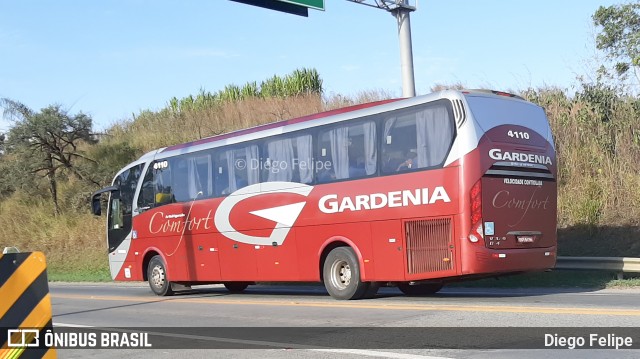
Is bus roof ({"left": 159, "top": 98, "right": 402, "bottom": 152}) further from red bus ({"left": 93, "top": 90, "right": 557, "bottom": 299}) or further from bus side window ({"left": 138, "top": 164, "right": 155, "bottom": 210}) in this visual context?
bus side window ({"left": 138, "top": 164, "right": 155, "bottom": 210})

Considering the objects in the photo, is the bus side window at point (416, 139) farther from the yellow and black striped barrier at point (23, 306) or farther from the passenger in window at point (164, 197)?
the yellow and black striped barrier at point (23, 306)

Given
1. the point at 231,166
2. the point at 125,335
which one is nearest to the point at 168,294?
the point at 231,166

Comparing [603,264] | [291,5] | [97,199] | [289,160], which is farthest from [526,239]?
[97,199]

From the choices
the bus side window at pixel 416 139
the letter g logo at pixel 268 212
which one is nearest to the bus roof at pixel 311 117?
the bus side window at pixel 416 139

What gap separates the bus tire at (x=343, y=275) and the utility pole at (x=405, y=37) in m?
6.95

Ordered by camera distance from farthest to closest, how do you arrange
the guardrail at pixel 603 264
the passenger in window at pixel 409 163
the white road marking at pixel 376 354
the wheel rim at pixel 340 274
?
the guardrail at pixel 603 264 < the wheel rim at pixel 340 274 < the passenger in window at pixel 409 163 < the white road marking at pixel 376 354

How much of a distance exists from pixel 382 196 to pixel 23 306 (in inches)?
318

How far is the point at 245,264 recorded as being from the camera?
603 inches

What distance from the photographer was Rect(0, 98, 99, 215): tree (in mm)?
35375

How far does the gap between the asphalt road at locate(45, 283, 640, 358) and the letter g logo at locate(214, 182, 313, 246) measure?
1309mm

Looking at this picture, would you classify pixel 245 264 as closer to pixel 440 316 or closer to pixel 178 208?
pixel 178 208

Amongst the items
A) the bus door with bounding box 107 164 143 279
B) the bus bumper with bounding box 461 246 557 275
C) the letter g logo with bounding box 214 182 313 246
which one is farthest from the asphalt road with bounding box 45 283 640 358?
the bus door with bounding box 107 164 143 279

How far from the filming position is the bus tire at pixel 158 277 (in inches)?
689

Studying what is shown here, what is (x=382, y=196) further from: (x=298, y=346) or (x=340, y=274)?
(x=298, y=346)
